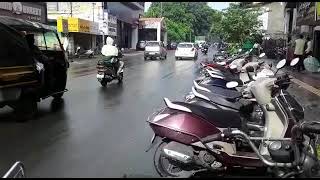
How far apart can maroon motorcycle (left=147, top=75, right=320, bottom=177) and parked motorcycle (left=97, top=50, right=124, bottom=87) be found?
11.2 m

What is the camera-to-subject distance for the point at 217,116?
17.6 feet

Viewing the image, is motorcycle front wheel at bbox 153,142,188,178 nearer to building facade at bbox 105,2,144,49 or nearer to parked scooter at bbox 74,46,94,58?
parked scooter at bbox 74,46,94,58

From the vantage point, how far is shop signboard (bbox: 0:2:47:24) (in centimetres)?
2797

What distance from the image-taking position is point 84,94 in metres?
13.7

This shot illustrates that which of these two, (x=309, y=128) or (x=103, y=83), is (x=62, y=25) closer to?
(x=103, y=83)

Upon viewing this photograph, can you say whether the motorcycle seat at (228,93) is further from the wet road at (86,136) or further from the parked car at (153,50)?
the parked car at (153,50)

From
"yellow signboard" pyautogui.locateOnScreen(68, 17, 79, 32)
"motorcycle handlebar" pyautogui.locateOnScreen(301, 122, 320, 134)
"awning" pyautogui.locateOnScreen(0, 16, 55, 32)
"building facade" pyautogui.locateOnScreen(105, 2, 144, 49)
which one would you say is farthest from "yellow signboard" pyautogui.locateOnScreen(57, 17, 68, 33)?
"motorcycle handlebar" pyautogui.locateOnScreen(301, 122, 320, 134)

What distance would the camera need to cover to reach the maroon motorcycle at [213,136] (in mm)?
4938

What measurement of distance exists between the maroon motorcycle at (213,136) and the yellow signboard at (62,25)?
33.1 m

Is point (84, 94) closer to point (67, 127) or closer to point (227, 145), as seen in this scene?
point (67, 127)

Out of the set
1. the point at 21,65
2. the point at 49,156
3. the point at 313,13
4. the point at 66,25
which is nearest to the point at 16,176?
the point at 49,156

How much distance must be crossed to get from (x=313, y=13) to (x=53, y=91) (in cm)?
1255

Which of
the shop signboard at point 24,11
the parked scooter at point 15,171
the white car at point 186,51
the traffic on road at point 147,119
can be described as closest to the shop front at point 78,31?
the shop signboard at point 24,11

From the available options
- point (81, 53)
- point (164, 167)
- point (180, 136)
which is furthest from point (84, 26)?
point (180, 136)
